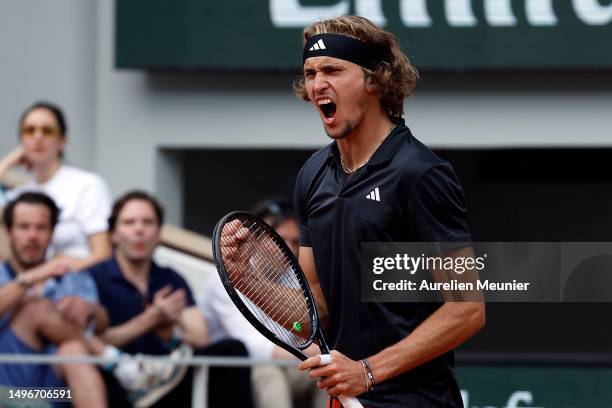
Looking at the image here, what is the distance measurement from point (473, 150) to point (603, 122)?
0.89 m

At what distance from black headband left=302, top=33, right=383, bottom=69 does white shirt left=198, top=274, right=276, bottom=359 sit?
9.17 ft

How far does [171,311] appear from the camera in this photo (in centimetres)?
645

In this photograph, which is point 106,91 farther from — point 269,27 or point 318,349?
point 318,349

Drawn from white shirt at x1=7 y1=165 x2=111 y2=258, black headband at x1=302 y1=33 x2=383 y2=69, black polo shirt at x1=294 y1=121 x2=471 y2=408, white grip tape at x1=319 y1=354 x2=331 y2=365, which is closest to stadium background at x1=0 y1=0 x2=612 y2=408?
white shirt at x1=7 y1=165 x2=111 y2=258

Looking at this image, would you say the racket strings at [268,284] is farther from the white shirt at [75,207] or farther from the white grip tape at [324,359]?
the white shirt at [75,207]

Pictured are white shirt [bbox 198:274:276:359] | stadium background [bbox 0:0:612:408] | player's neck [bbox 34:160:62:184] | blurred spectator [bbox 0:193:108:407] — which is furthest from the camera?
stadium background [bbox 0:0:612:408]

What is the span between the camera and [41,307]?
20.6ft

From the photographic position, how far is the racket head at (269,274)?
3.71 meters

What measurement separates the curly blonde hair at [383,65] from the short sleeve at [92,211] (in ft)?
10.3

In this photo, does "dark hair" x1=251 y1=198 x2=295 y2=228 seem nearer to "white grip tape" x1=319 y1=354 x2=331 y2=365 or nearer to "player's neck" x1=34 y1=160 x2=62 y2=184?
"player's neck" x1=34 y1=160 x2=62 y2=184

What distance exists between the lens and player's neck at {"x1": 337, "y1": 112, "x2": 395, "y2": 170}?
12.7ft

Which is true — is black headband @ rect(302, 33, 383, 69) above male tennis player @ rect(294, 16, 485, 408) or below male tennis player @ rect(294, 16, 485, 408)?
above

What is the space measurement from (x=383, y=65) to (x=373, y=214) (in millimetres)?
444

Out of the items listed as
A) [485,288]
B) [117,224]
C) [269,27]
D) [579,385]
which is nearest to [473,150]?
[269,27]
